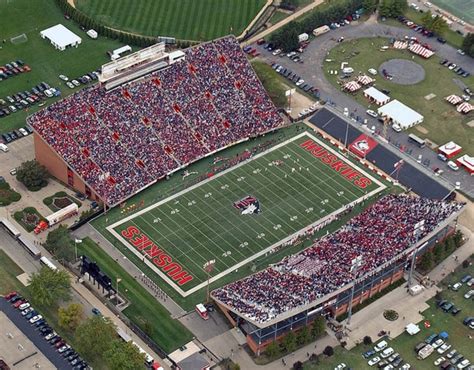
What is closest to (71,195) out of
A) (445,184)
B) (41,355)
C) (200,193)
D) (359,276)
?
(200,193)

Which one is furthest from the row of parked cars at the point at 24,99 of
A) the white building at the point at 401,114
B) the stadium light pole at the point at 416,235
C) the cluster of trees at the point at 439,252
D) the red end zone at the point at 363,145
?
the cluster of trees at the point at 439,252

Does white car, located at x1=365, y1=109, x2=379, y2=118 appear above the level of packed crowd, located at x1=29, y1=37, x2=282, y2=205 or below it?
below

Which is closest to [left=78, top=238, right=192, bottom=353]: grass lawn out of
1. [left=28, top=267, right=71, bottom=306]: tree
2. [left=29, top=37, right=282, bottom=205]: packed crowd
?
[left=28, top=267, right=71, bottom=306]: tree

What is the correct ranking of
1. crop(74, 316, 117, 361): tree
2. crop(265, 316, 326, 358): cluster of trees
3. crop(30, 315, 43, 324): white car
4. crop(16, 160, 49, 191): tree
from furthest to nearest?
1. crop(16, 160, 49, 191): tree
2. crop(30, 315, 43, 324): white car
3. crop(265, 316, 326, 358): cluster of trees
4. crop(74, 316, 117, 361): tree

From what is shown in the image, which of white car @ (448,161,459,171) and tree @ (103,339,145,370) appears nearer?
tree @ (103,339,145,370)

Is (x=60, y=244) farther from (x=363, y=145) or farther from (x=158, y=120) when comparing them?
(x=363, y=145)

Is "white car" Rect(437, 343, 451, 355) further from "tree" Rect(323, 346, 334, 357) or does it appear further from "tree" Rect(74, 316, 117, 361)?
"tree" Rect(74, 316, 117, 361)

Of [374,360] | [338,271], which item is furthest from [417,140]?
[374,360]

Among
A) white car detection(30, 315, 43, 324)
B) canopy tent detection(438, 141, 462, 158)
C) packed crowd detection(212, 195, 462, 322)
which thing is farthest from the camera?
canopy tent detection(438, 141, 462, 158)
